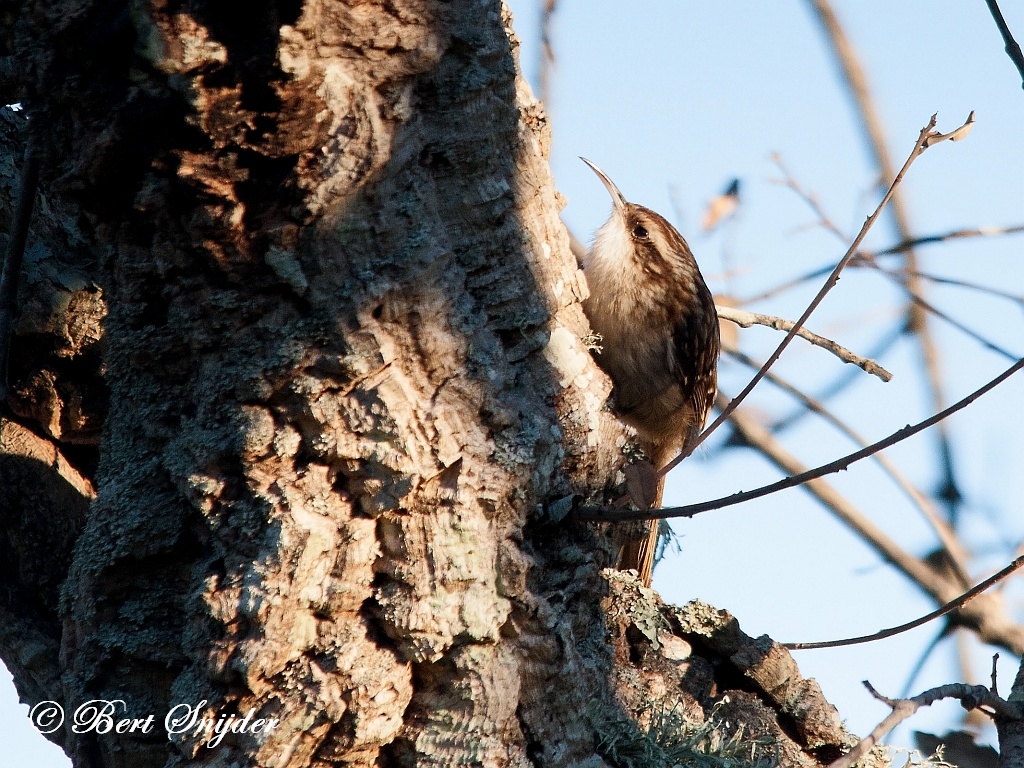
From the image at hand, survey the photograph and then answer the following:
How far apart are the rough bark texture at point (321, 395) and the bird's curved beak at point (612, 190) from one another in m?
1.80

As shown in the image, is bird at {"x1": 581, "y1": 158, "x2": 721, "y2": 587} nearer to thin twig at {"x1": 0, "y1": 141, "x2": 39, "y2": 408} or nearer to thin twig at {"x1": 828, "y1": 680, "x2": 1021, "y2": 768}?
thin twig at {"x1": 828, "y1": 680, "x2": 1021, "y2": 768}

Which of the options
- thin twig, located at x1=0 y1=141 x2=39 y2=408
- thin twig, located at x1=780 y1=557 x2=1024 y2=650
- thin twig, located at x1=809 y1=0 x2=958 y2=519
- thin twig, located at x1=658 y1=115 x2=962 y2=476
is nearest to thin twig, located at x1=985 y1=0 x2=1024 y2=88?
thin twig, located at x1=658 y1=115 x2=962 y2=476

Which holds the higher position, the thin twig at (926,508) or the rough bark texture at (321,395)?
the thin twig at (926,508)

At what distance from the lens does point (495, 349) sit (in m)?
1.94

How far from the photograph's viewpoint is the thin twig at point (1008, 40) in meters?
1.58

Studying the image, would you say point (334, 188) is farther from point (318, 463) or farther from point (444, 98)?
point (318, 463)

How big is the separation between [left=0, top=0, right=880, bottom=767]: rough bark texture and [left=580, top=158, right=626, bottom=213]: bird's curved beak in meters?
1.80

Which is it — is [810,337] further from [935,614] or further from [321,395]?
[321,395]

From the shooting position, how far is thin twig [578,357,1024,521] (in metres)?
1.62

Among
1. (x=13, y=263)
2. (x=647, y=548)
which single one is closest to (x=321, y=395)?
(x=13, y=263)

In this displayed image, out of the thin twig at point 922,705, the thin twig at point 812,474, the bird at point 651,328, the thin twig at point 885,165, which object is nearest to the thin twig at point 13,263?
the thin twig at point 812,474

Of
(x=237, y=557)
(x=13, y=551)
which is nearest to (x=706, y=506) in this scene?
(x=237, y=557)

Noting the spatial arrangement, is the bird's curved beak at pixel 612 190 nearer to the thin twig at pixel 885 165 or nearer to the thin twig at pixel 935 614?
the thin twig at pixel 885 165

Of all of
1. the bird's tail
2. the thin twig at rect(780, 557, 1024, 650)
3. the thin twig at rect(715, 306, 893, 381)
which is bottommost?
the thin twig at rect(780, 557, 1024, 650)
